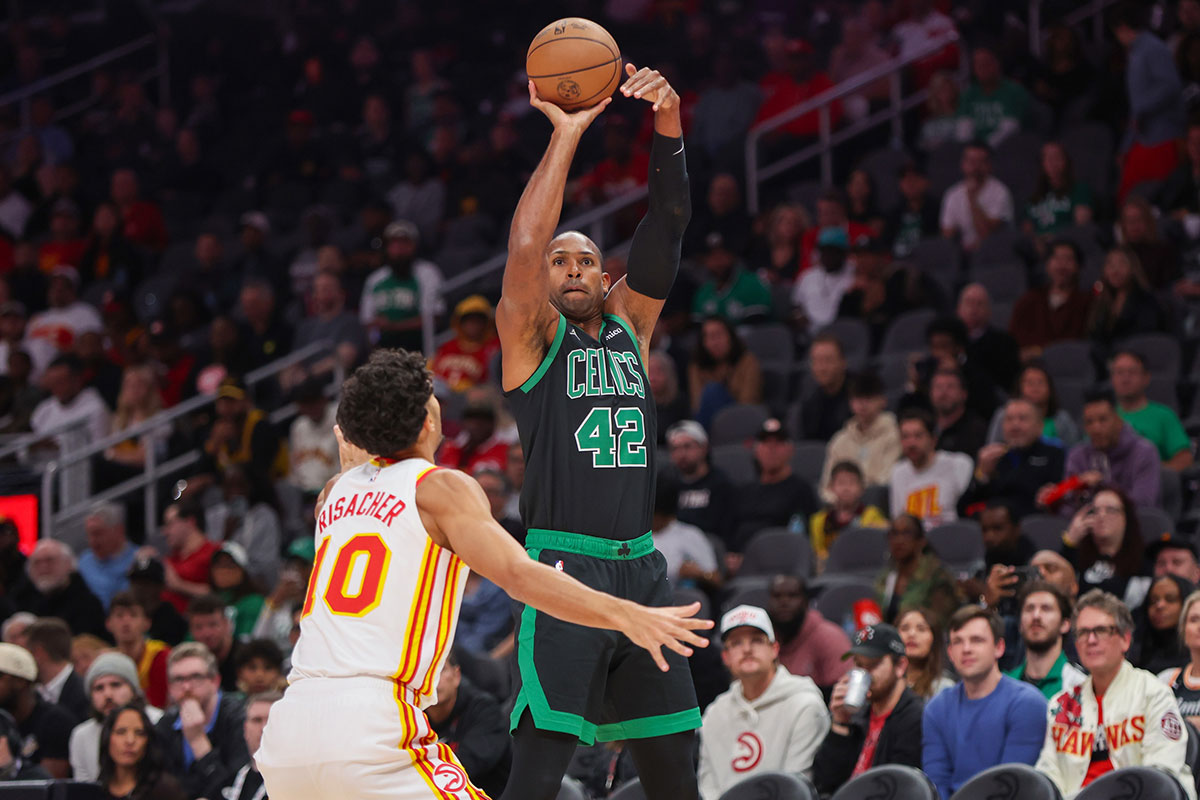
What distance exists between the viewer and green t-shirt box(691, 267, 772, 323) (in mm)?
13492

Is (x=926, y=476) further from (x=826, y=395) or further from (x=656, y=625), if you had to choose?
(x=656, y=625)

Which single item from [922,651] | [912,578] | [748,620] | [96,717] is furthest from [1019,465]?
[96,717]

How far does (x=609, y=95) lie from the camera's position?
5.20 m

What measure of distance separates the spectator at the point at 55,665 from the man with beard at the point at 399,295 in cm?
444

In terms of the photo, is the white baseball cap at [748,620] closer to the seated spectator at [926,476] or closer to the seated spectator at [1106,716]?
the seated spectator at [1106,716]

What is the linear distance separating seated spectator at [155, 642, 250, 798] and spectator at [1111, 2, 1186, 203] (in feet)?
26.7

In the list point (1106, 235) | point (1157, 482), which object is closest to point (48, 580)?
point (1157, 482)

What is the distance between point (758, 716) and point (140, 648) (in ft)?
15.0

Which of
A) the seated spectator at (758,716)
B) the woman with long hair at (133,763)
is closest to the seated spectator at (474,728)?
the seated spectator at (758,716)

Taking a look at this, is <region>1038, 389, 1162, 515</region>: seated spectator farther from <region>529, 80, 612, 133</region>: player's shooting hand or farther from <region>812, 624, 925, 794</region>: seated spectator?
<region>529, 80, 612, 133</region>: player's shooting hand

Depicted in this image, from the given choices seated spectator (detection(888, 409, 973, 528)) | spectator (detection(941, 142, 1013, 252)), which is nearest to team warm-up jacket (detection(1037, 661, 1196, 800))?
seated spectator (detection(888, 409, 973, 528))

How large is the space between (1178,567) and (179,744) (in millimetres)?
Result: 5421

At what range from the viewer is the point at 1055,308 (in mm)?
11836

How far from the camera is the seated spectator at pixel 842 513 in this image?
1043 centimetres
